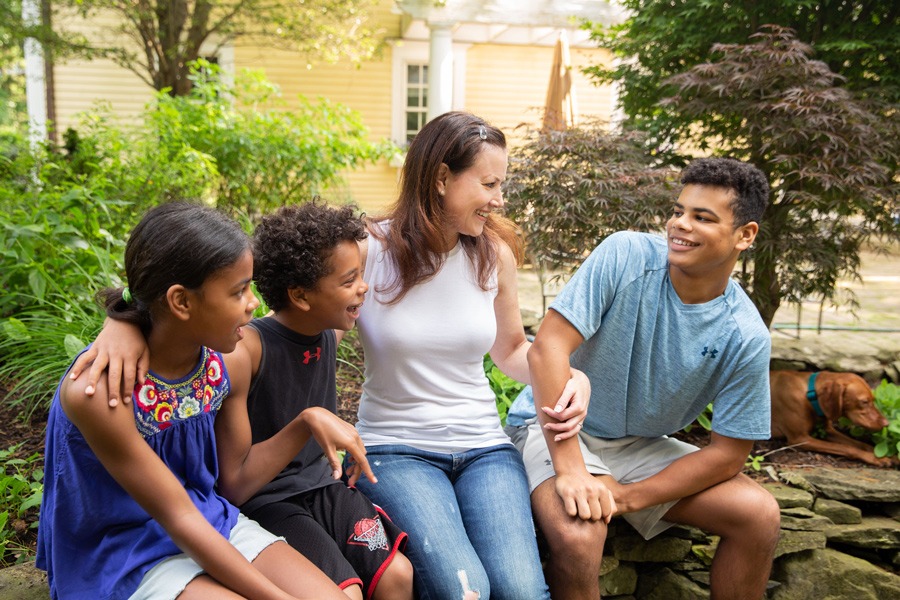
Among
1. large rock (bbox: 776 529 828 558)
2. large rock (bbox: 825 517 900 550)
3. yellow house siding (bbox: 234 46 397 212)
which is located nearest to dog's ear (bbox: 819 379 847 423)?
large rock (bbox: 825 517 900 550)

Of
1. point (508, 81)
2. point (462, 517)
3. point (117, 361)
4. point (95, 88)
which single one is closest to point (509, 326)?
point (462, 517)

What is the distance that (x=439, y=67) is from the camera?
1066 centimetres

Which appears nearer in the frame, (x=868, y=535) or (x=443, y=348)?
(x=443, y=348)

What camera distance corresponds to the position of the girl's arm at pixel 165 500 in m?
1.59

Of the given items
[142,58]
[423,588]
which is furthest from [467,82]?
[423,588]

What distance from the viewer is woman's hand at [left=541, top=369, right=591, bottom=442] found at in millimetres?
2236

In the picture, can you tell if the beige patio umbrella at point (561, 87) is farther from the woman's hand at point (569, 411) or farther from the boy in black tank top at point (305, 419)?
the boy in black tank top at point (305, 419)

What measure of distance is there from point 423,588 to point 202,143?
19.0 feet

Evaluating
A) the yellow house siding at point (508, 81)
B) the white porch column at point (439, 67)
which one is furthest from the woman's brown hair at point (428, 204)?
the yellow house siding at point (508, 81)

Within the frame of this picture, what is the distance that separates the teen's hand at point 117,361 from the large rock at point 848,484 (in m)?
2.80

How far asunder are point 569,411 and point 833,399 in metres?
2.16

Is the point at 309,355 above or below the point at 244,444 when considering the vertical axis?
above

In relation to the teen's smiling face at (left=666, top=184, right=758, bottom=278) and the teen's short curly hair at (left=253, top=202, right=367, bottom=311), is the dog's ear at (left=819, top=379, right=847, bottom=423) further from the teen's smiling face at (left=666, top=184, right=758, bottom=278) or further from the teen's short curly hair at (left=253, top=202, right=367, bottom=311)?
the teen's short curly hair at (left=253, top=202, right=367, bottom=311)

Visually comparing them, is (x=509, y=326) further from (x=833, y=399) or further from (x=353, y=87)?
(x=353, y=87)
